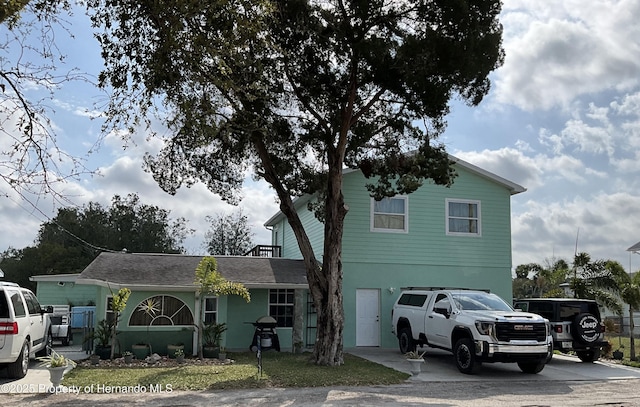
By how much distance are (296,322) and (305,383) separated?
655cm

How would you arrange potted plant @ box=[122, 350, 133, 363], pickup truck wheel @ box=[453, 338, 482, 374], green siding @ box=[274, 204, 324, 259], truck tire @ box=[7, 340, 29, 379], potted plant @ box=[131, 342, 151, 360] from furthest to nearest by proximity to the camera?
green siding @ box=[274, 204, 324, 259], potted plant @ box=[131, 342, 151, 360], potted plant @ box=[122, 350, 133, 363], pickup truck wheel @ box=[453, 338, 482, 374], truck tire @ box=[7, 340, 29, 379]

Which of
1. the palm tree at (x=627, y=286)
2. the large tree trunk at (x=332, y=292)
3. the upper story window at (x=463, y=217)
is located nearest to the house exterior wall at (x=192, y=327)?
the large tree trunk at (x=332, y=292)

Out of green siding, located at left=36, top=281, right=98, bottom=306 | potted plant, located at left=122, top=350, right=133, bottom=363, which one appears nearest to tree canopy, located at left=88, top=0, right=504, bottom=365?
potted plant, located at left=122, top=350, right=133, bottom=363

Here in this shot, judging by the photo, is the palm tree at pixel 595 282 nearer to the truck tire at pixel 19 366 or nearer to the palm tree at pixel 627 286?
the palm tree at pixel 627 286

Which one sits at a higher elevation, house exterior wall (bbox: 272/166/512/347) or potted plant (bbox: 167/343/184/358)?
house exterior wall (bbox: 272/166/512/347)

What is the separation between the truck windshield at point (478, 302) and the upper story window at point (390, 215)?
5299mm

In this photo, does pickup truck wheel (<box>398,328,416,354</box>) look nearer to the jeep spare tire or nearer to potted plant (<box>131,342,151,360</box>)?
the jeep spare tire

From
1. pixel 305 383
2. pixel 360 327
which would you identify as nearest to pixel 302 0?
pixel 305 383

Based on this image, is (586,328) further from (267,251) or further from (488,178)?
(267,251)

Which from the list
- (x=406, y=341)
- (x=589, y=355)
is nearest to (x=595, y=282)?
(x=589, y=355)

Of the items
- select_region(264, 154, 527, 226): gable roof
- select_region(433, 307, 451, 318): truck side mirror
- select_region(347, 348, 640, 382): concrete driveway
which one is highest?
select_region(264, 154, 527, 226): gable roof

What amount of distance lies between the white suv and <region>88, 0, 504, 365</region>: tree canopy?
4251 millimetres

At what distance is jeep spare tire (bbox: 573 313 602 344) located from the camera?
1661cm

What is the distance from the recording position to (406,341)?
59.4 feet
